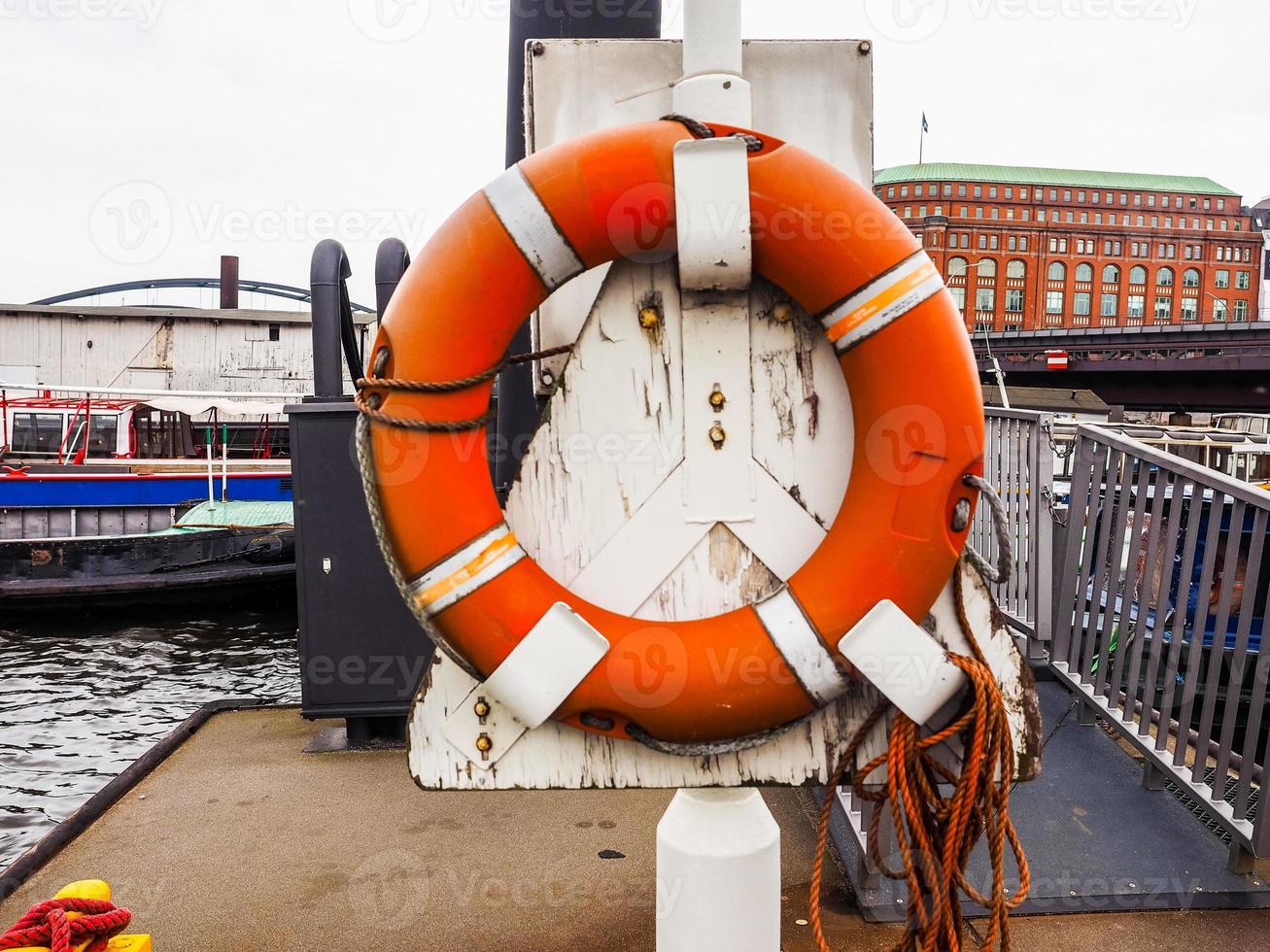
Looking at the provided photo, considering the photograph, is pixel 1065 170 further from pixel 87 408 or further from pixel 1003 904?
pixel 1003 904

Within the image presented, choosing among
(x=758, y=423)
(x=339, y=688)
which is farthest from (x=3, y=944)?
(x=339, y=688)

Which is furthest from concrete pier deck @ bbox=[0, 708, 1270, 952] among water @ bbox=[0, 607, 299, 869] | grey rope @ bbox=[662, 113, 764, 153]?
grey rope @ bbox=[662, 113, 764, 153]

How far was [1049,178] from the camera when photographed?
63156mm

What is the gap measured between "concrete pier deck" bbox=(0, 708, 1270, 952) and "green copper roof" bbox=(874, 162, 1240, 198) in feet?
209

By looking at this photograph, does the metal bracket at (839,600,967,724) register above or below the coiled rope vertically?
above

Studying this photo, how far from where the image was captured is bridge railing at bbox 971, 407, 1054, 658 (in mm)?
3461

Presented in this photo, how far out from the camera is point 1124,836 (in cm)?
254

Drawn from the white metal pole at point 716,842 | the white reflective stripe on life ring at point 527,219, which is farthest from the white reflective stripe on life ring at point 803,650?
the white reflective stripe on life ring at point 527,219

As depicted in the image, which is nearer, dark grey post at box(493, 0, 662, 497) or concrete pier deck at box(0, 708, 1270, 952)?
concrete pier deck at box(0, 708, 1270, 952)

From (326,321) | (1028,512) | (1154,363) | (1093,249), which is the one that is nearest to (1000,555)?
(1028,512)

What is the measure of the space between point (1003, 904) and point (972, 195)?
65650 millimetres

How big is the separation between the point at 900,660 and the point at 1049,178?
71.1m

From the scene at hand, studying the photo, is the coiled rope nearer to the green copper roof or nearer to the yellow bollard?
the yellow bollard

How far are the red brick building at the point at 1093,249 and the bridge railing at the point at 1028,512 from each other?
5871 centimetres
